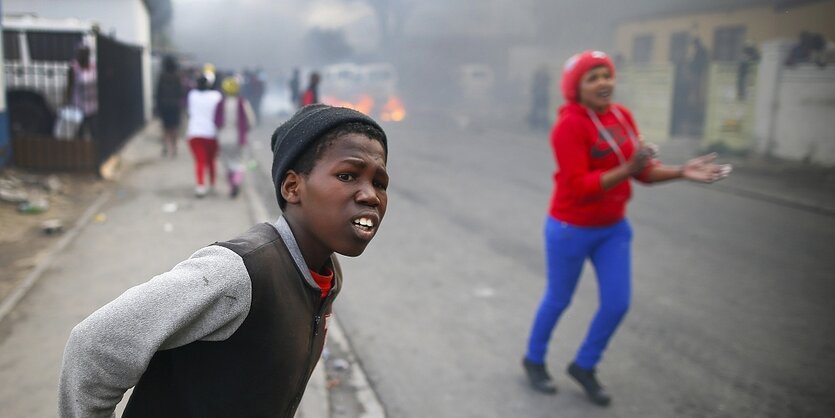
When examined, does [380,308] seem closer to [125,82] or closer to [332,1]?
[125,82]

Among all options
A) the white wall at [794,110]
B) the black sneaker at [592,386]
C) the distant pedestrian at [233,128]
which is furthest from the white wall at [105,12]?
the black sneaker at [592,386]

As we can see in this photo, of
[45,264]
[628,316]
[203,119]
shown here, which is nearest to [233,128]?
[203,119]

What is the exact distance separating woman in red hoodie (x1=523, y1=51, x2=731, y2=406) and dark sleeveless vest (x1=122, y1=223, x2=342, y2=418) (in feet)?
7.81

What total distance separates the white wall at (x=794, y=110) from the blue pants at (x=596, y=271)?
11663mm

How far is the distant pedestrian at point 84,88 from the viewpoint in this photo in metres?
11.0

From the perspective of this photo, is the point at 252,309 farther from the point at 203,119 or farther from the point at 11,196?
the point at 11,196

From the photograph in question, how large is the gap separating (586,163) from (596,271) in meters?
0.64

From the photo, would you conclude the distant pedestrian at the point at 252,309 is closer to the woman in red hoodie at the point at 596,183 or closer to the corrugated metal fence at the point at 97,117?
the woman in red hoodie at the point at 596,183

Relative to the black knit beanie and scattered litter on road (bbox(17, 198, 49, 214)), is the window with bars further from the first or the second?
the black knit beanie

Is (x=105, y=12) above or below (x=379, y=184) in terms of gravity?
above

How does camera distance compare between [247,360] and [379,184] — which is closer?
[247,360]

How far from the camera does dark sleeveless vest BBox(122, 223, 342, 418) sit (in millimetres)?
1466

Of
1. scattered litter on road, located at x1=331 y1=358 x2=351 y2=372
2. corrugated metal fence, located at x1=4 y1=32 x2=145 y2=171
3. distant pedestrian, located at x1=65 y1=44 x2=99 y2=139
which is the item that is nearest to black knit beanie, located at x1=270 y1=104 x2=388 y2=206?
scattered litter on road, located at x1=331 y1=358 x2=351 y2=372

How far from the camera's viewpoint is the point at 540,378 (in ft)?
13.6
